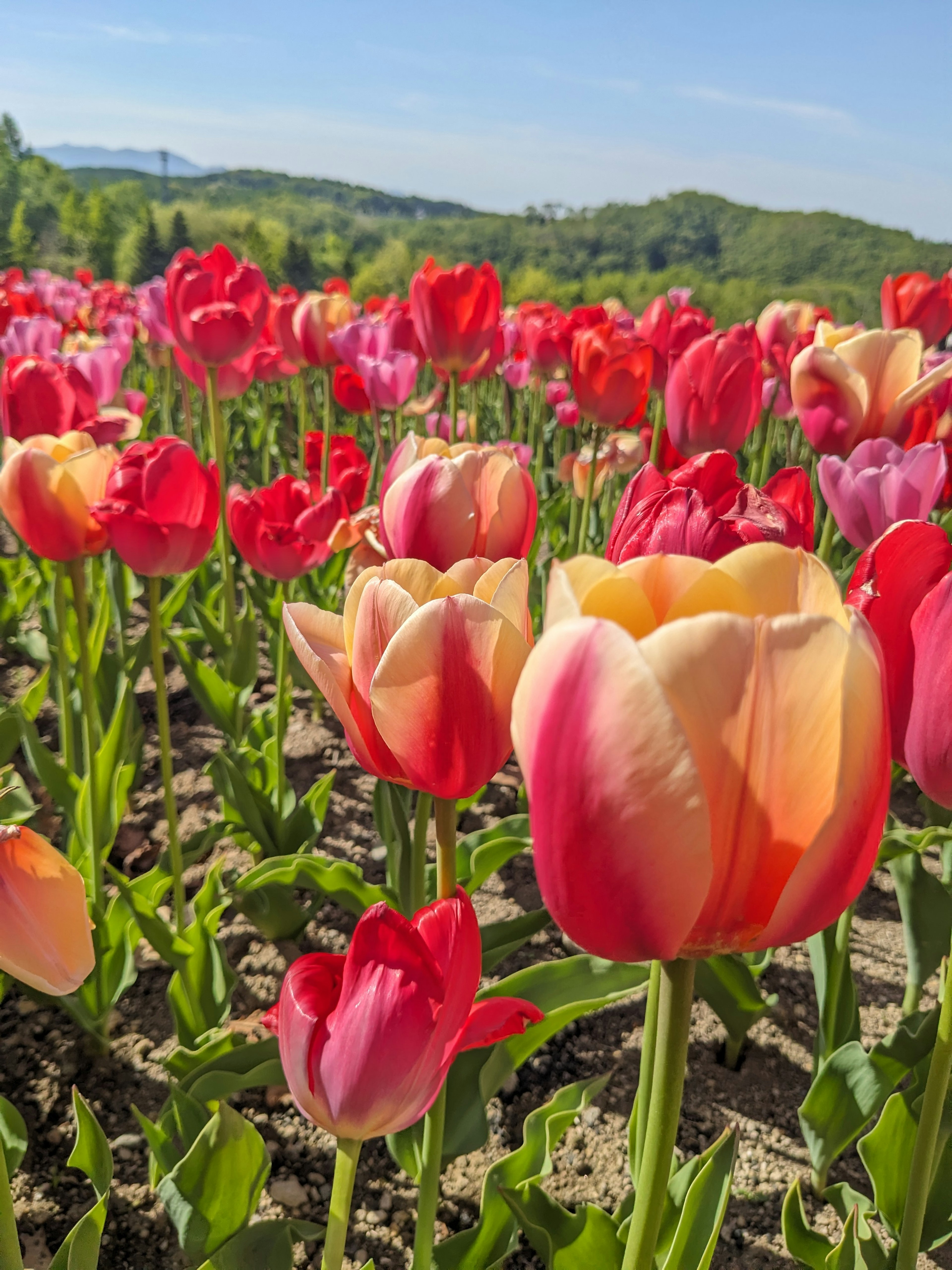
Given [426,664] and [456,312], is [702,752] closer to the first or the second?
[426,664]

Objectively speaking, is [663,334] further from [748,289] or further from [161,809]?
[748,289]

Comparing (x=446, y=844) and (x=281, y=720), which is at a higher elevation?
(x=446, y=844)

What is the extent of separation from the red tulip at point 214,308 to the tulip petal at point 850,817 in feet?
7.44

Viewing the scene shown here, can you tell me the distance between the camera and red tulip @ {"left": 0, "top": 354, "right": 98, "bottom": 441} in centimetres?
195

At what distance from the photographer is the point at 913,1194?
0.94m

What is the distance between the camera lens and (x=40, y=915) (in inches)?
32.5

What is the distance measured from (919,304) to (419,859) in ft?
10.4

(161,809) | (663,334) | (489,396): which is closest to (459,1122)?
(161,809)

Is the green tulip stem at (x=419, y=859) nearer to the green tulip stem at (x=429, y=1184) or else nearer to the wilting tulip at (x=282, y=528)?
the green tulip stem at (x=429, y=1184)

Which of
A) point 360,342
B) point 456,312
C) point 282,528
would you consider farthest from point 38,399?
point 360,342

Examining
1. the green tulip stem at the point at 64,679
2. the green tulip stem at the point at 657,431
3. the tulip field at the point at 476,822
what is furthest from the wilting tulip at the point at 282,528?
the green tulip stem at the point at 657,431

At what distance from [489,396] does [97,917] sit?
7.72 meters

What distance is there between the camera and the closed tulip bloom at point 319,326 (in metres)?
3.56

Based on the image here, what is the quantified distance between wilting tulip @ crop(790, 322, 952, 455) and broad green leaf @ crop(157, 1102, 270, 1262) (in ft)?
5.48
